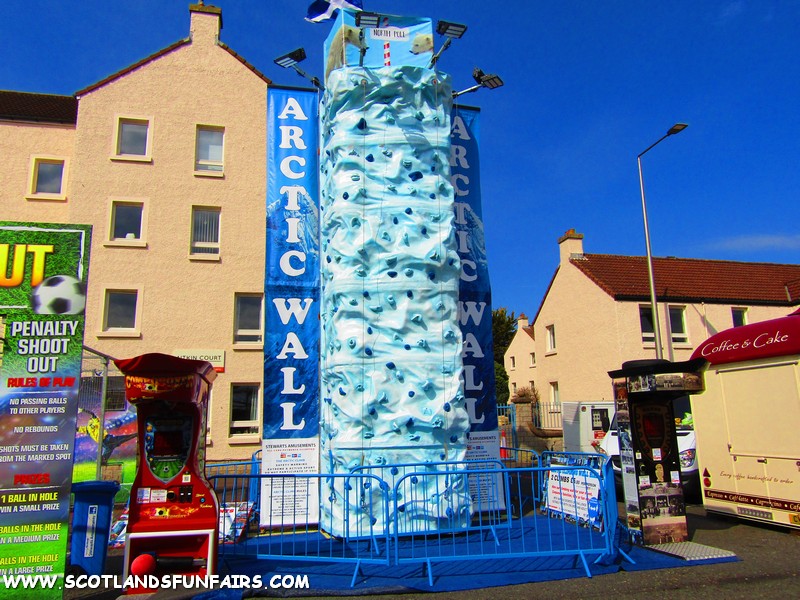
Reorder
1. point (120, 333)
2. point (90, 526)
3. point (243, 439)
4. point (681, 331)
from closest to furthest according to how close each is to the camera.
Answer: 1. point (90, 526)
2. point (243, 439)
3. point (120, 333)
4. point (681, 331)

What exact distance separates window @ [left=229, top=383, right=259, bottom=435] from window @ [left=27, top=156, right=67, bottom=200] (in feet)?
25.4

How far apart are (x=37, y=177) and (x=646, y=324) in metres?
20.7

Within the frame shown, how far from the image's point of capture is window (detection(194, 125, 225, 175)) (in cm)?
1652

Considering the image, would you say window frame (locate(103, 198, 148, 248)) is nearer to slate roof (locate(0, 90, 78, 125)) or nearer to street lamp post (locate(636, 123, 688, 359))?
slate roof (locate(0, 90, 78, 125))

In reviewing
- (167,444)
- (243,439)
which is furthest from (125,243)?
(167,444)

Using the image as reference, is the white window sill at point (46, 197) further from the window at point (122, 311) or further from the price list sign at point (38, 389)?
the price list sign at point (38, 389)

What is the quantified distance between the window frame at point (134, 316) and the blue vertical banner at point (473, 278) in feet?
31.8

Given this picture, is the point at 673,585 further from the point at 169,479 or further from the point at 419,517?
the point at 169,479

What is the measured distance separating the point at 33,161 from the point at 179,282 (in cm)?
579

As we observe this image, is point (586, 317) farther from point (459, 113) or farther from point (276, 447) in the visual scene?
point (276, 447)

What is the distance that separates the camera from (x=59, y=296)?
5.60 metres

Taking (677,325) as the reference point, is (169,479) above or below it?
below

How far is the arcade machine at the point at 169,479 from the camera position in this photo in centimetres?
558

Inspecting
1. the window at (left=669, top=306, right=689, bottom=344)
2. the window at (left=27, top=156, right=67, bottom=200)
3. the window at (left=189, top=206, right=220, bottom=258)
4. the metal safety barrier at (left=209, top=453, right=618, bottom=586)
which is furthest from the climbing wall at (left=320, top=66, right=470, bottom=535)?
the window at (left=669, top=306, right=689, bottom=344)
